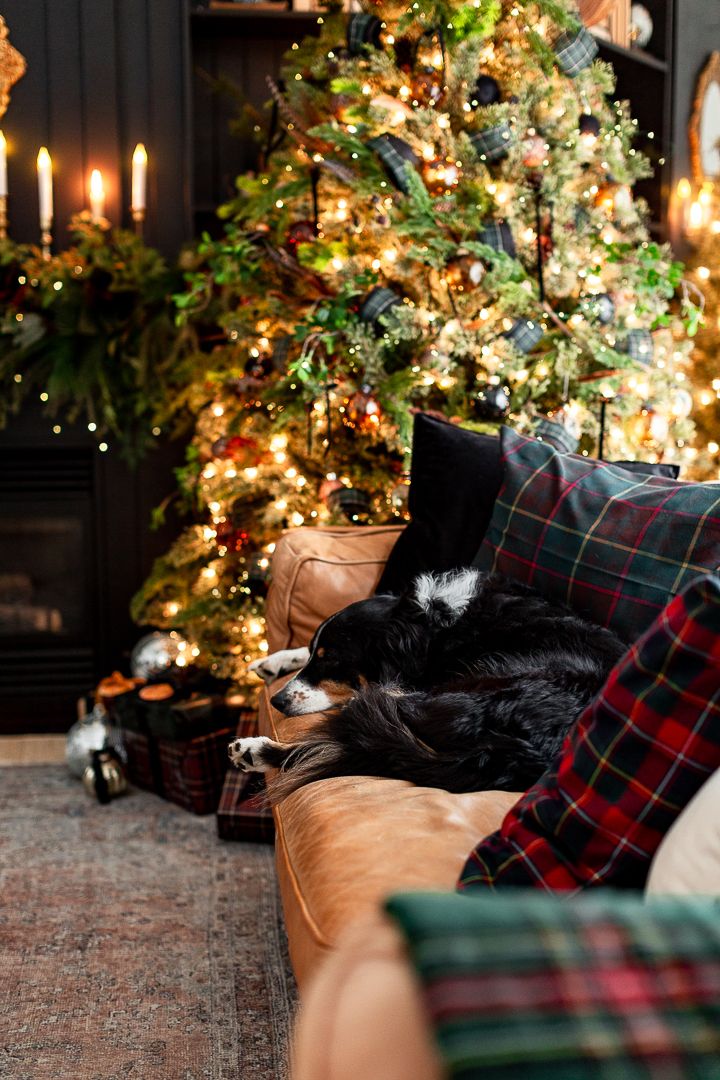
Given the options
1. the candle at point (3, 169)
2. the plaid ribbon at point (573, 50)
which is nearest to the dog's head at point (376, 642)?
the plaid ribbon at point (573, 50)

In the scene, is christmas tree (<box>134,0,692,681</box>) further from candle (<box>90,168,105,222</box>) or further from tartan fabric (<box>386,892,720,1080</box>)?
tartan fabric (<box>386,892,720,1080</box>)

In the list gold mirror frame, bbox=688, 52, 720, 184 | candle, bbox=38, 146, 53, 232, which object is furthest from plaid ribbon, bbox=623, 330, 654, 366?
candle, bbox=38, 146, 53, 232

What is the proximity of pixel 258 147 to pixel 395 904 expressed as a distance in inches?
146

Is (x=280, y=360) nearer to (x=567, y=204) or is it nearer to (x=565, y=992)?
(x=567, y=204)

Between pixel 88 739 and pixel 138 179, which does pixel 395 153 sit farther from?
pixel 88 739

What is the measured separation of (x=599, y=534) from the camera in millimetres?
1687

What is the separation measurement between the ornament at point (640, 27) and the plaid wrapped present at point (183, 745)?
3.26 metres

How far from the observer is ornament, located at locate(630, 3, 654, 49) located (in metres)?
3.87

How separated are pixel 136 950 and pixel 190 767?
0.75 meters

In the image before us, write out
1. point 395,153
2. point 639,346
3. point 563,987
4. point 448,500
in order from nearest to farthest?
point 563,987 < point 448,500 < point 395,153 < point 639,346

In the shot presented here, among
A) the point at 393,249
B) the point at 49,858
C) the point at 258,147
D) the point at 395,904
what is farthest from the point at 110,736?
the point at 395,904

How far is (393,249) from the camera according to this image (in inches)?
105

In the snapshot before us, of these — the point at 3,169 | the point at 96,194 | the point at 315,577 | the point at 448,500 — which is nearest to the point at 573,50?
the point at 448,500

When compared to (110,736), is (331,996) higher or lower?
higher
